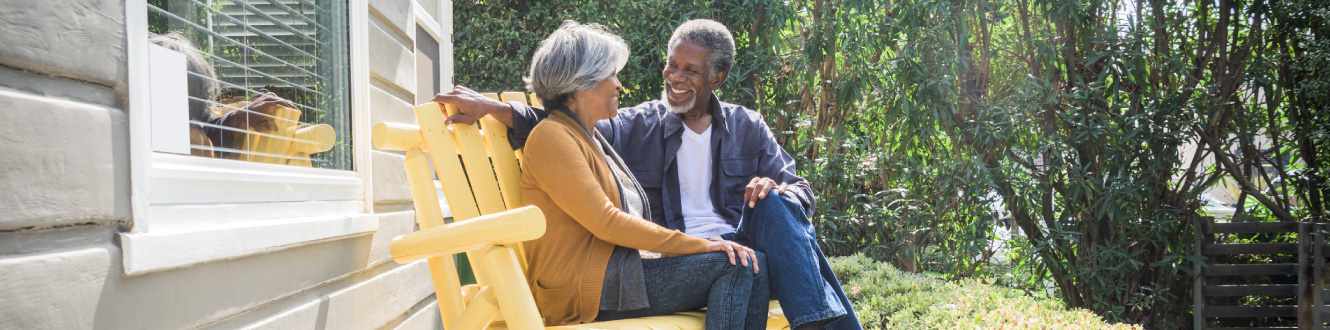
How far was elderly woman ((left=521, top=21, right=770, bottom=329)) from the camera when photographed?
184cm

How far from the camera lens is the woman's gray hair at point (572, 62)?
1.99 meters

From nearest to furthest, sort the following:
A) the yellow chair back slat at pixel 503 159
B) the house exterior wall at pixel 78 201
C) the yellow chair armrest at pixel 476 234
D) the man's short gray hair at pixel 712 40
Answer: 1. the house exterior wall at pixel 78 201
2. the yellow chair armrest at pixel 476 234
3. the yellow chair back slat at pixel 503 159
4. the man's short gray hair at pixel 712 40

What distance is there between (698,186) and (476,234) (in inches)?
41.8

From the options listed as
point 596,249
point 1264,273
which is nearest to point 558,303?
point 596,249

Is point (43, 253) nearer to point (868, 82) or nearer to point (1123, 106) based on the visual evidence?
point (868, 82)

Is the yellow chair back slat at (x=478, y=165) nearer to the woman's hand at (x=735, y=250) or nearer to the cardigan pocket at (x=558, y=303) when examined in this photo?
the cardigan pocket at (x=558, y=303)

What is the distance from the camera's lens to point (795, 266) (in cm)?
193

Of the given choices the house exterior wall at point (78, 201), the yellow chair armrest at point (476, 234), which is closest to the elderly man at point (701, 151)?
the yellow chair armrest at point (476, 234)

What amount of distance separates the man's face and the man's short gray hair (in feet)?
0.06

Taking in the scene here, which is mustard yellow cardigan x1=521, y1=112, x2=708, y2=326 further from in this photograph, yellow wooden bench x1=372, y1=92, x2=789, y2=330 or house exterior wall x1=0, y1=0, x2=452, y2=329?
house exterior wall x1=0, y1=0, x2=452, y2=329

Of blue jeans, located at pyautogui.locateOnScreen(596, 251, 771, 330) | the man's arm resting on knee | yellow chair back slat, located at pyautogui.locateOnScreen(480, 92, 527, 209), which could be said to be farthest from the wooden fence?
yellow chair back slat, located at pyautogui.locateOnScreen(480, 92, 527, 209)

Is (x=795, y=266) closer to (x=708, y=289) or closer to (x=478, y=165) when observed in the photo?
(x=708, y=289)

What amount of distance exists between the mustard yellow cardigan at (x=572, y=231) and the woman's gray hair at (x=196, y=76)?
25.7 inches

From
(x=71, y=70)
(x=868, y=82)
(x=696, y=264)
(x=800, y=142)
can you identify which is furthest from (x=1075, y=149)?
(x=71, y=70)
